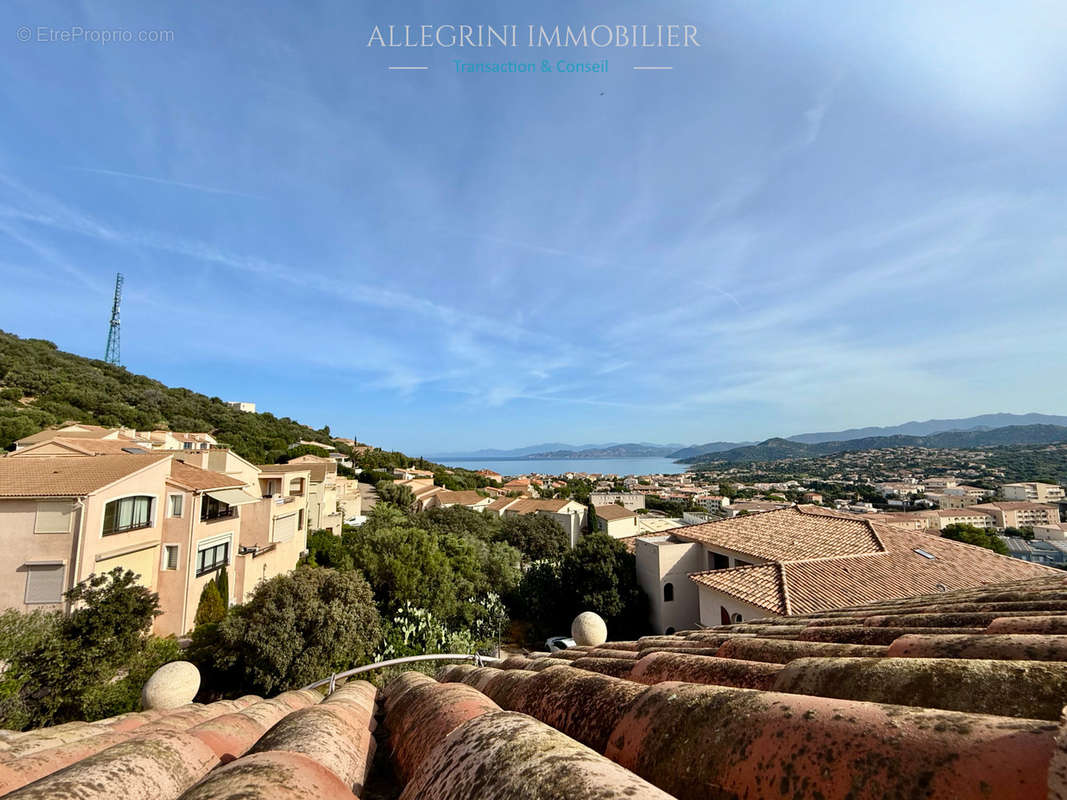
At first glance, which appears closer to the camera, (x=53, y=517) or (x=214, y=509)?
(x=53, y=517)

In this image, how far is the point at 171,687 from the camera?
616 cm

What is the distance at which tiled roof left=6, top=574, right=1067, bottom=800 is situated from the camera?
3.58 feet

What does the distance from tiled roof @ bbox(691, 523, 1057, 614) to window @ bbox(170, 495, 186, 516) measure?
2068 centimetres

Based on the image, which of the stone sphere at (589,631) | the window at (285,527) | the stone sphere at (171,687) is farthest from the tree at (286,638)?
the stone sphere at (589,631)

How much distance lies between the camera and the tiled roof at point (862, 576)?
13727 mm

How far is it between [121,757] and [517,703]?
6.46 feet

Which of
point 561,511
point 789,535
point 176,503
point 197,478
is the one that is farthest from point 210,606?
point 561,511

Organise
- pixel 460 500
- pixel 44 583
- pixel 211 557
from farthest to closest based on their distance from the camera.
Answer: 1. pixel 460 500
2. pixel 211 557
3. pixel 44 583

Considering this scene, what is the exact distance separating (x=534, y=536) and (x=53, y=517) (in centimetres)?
3156

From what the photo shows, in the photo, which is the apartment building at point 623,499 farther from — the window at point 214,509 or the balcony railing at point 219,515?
the window at point 214,509

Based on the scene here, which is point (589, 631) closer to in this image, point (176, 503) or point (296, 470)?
point (176, 503)

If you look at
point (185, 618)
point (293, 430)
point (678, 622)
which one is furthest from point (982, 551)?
point (293, 430)

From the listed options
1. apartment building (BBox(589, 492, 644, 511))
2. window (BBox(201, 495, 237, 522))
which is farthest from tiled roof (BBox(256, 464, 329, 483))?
apartment building (BBox(589, 492, 644, 511))

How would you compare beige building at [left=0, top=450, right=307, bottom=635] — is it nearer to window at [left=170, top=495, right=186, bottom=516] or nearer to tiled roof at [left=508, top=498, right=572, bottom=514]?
window at [left=170, top=495, right=186, bottom=516]
